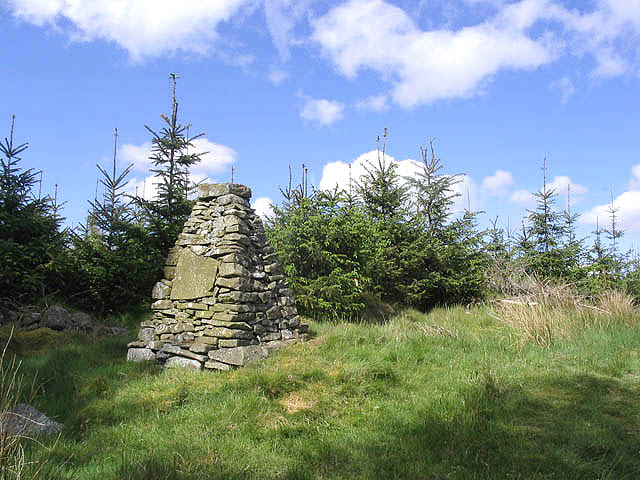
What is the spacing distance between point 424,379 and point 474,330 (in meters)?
4.49

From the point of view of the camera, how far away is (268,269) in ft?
28.3

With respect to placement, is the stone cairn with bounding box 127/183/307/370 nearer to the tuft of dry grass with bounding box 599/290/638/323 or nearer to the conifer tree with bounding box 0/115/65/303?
the conifer tree with bounding box 0/115/65/303

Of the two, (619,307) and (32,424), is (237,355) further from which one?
(619,307)

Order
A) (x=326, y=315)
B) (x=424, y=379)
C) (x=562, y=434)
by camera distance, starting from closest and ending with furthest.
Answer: (x=562, y=434) < (x=424, y=379) < (x=326, y=315)

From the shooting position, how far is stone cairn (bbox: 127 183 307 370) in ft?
24.8

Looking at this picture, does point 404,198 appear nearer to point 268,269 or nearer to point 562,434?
point 268,269

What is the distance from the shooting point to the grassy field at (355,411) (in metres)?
4.28

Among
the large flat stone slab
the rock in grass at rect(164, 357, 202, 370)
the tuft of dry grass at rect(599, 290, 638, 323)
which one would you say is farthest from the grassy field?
the tuft of dry grass at rect(599, 290, 638, 323)

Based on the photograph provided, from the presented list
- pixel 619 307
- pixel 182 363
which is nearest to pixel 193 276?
pixel 182 363

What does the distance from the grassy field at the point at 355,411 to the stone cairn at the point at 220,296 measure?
46 centimetres

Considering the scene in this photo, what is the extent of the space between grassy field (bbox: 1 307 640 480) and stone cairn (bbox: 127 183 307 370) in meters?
0.46

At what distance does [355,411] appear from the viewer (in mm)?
5570

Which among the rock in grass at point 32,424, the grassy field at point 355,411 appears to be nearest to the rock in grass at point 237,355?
the grassy field at point 355,411

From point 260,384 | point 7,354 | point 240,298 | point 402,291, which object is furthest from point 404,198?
point 7,354
